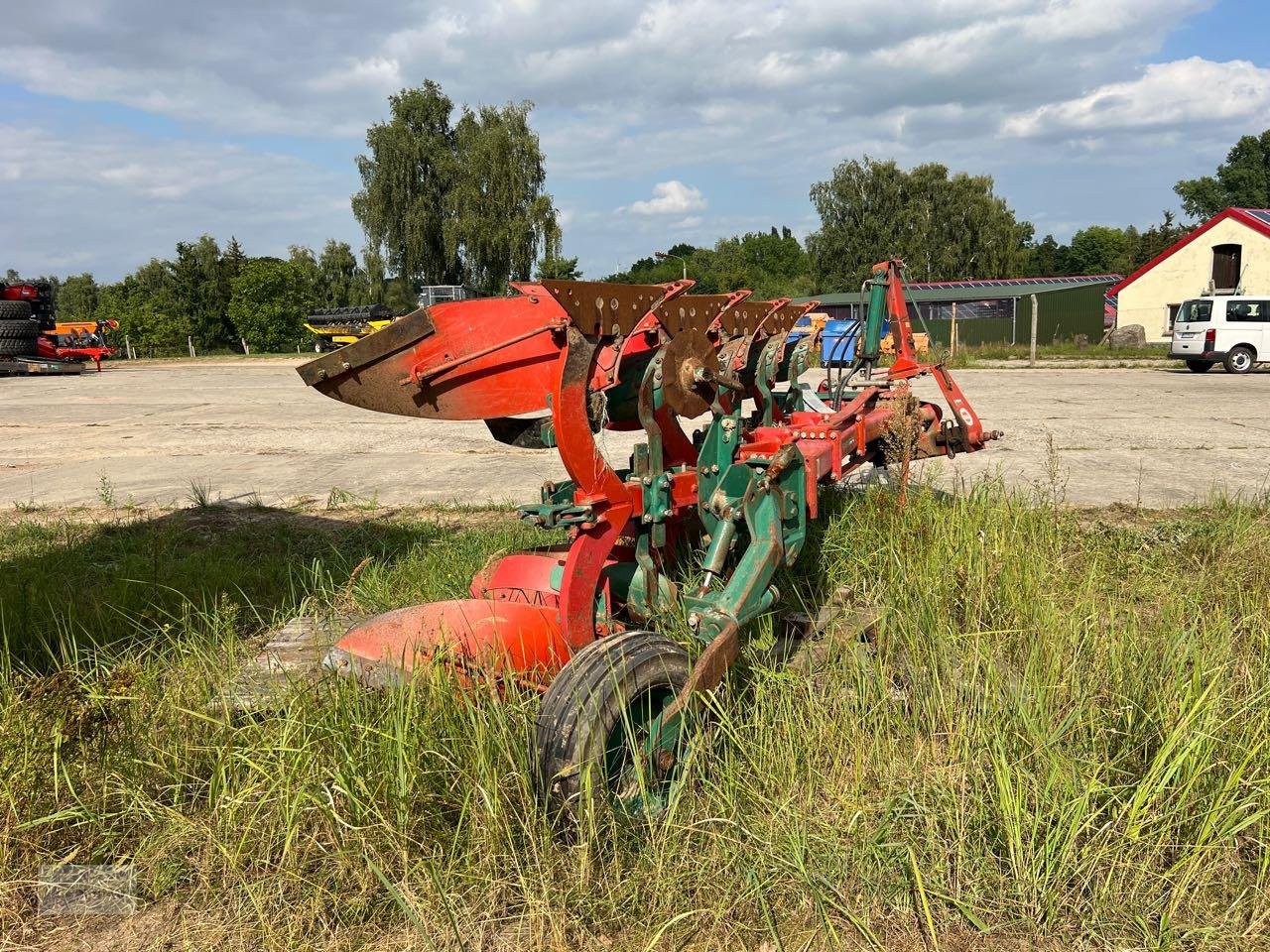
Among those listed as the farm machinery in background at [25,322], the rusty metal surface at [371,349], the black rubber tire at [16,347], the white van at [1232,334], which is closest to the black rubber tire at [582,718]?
the rusty metal surface at [371,349]

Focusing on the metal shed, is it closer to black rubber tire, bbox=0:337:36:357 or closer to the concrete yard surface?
the concrete yard surface

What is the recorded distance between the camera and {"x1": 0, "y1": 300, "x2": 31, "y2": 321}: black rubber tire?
395 cm

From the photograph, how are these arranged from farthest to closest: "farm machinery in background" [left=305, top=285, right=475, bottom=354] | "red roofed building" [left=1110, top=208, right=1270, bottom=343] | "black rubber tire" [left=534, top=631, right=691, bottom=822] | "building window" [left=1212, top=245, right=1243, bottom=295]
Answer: "farm machinery in background" [left=305, top=285, right=475, bottom=354]
"building window" [left=1212, top=245, right=1243, bottom=295]
"red roofed building" [left=1110, top=208, right=1270, bottom=343]
"black rubber tire" [left=534, top=631, right=691, bottom=822]

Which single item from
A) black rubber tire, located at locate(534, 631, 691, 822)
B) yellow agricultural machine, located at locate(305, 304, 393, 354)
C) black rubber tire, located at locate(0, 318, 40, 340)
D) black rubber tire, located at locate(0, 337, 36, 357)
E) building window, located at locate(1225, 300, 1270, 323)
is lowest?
black rubber tire, located at locate(534, 631, 691, 822)

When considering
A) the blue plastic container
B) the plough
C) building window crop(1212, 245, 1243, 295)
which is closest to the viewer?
the plough

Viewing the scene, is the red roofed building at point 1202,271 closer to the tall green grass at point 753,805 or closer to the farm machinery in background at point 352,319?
the farm machinery in background at point 352,319

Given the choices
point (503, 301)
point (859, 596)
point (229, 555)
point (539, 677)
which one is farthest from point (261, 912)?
point (229, 555)

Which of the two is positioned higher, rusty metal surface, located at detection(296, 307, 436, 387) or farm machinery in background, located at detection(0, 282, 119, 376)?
farm machinery in background, located at detection(0, 282, 119, 376)

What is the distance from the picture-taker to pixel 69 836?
257 cm

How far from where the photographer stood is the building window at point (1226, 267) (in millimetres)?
36844

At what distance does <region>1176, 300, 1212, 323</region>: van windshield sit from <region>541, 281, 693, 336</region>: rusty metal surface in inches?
966

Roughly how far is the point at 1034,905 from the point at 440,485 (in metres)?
6.86

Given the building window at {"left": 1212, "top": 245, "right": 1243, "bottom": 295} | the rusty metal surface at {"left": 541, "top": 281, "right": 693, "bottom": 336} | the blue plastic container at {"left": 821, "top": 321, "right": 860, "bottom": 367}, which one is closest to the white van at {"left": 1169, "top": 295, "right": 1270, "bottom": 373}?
the blue plastic container at {"left": 821, "top": 321, "right": 860, "bottom": 367}

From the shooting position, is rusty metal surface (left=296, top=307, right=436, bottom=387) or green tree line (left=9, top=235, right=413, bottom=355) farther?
green tree line (left=9, top=235, right=413, bottom=355)
